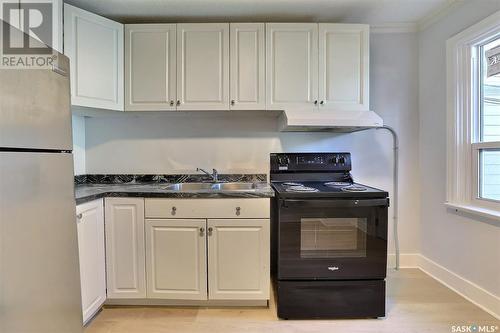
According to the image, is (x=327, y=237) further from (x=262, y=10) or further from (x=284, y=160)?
(x=262, y=10)

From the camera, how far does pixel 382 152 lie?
2.56m

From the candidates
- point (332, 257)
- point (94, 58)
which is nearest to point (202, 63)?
point (94, 58)

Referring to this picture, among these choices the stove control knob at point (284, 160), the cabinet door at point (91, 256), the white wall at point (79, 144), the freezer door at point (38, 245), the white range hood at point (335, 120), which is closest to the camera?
the freezer door at point (38, 245)

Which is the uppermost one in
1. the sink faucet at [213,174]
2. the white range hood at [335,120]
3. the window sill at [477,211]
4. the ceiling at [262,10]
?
the ceiling at [262,10]

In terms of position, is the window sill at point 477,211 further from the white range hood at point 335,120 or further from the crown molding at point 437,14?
the crown molding at point 437,14

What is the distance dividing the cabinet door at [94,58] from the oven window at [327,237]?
1651 millimetres

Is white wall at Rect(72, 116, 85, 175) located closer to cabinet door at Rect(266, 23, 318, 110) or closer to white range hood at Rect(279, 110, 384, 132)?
cabinet door at Rect(266, 23, 318, 110)

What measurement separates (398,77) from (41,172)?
2708 mm

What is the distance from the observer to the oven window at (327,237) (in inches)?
71.6

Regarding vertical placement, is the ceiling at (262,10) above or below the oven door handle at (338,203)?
above

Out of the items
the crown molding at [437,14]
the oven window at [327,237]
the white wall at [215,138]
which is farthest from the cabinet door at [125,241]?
the crown molding at [437,14]

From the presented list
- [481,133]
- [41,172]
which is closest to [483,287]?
[481,133]

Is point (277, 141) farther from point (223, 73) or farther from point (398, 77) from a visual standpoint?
point (398, 77)

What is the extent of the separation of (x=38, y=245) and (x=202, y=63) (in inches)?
63.9
